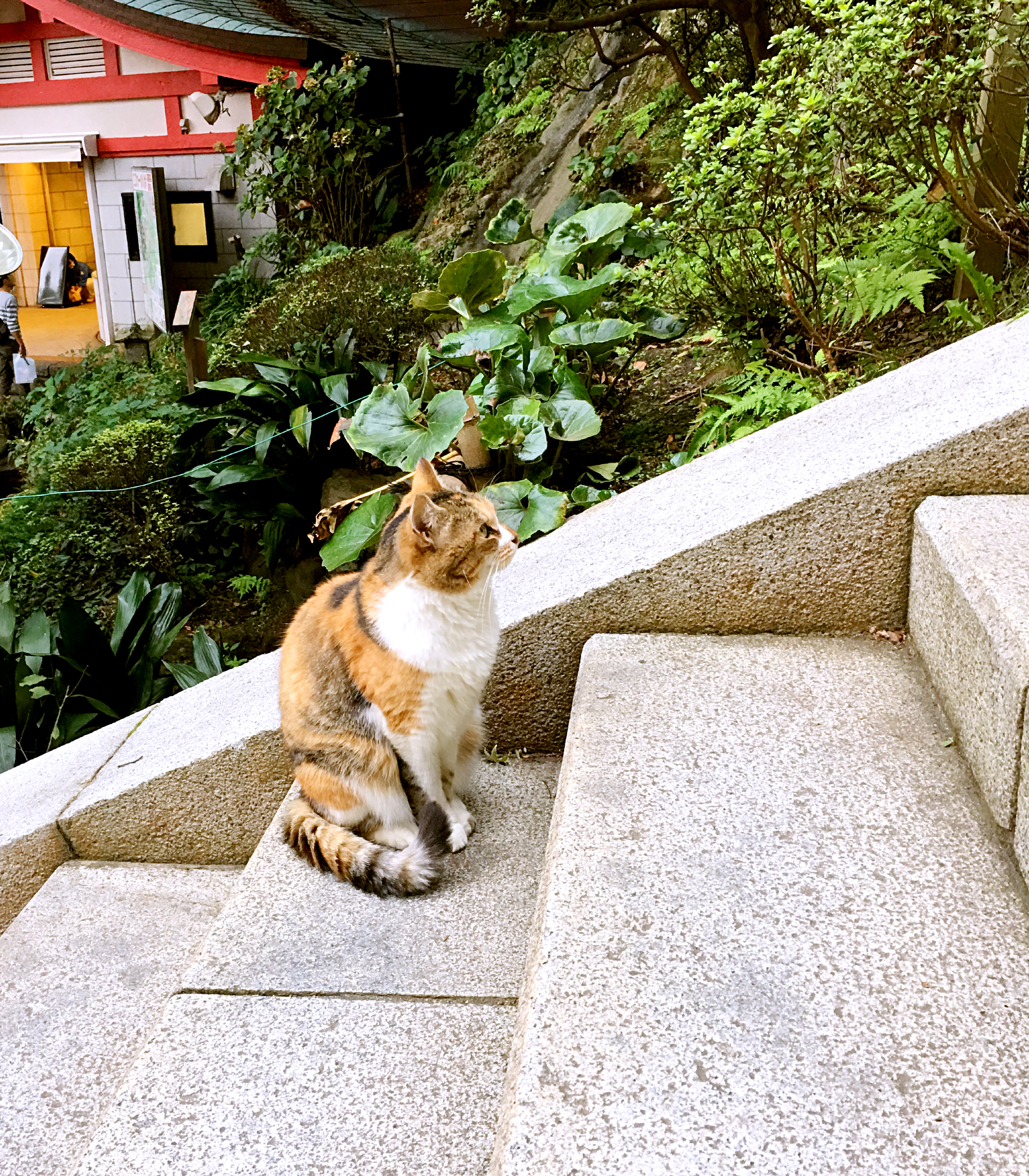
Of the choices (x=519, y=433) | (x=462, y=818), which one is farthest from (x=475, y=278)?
(x=462, y=818)

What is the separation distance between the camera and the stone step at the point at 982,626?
4.68 ft

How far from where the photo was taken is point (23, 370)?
11336 mm

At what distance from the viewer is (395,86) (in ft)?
35.2

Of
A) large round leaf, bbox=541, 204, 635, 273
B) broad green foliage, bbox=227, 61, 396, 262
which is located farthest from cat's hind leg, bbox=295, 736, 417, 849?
broad green foliage, bbox=227, 61, 396, 262

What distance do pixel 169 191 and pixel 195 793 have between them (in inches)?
464

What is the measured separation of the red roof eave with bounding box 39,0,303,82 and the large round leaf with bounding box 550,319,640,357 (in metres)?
8.74

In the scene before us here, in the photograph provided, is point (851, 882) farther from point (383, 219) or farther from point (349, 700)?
point (383, 219)

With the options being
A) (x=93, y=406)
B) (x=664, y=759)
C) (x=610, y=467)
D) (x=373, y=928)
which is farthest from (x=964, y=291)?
(x=93, y=406)

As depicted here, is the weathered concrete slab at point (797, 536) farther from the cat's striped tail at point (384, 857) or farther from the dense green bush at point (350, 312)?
the dense green bush at point (350, 312)

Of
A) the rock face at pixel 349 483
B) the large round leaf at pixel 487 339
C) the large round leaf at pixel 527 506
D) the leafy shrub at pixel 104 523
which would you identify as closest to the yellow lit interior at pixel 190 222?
the leafy shrub at pixel 104 523

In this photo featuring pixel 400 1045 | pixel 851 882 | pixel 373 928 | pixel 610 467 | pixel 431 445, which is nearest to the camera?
pixel 851 882

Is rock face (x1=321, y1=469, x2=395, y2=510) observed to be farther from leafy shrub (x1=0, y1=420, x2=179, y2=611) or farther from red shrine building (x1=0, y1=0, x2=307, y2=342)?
red shrine building (x1=0, y1=0, x2=307, y2=342)

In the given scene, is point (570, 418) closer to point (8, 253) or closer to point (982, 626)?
point (982, 626)

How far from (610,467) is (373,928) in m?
2.41
